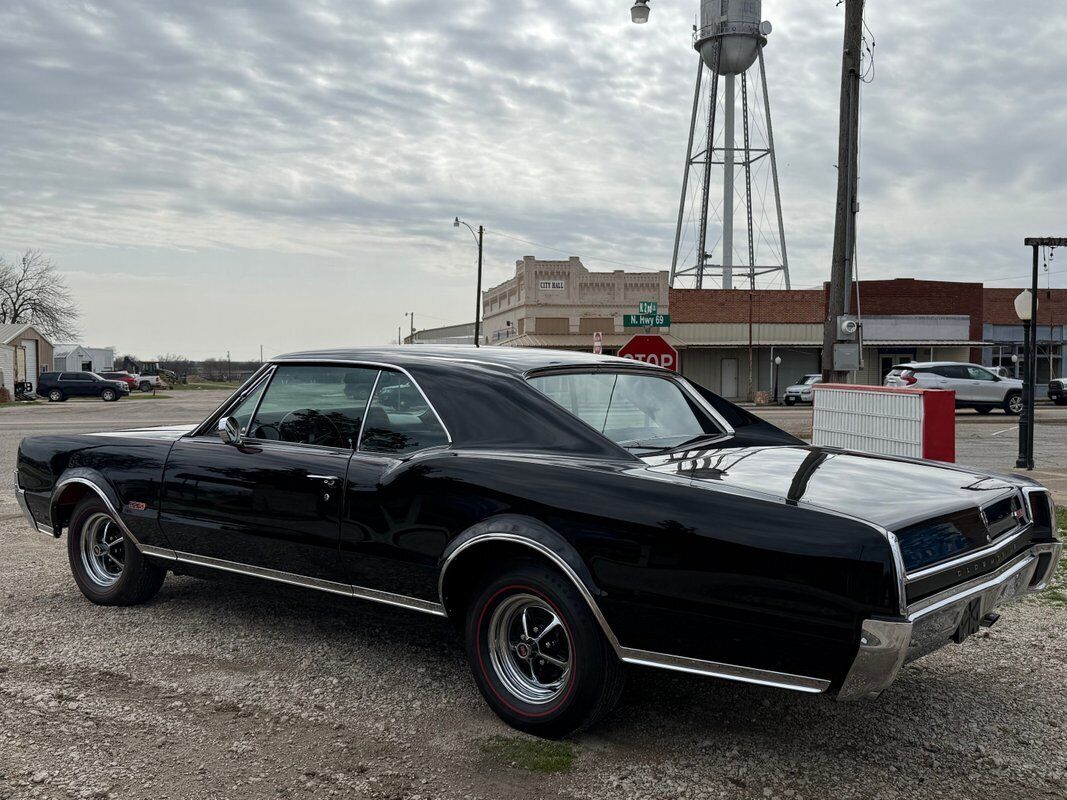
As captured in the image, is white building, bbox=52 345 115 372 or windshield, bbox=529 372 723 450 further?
white building, bbox=52 345 115 372

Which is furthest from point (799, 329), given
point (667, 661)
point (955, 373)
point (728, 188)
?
point (667, 661)

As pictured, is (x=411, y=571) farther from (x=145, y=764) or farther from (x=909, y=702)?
(x=909, y=702)

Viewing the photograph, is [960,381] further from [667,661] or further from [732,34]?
[667,661]

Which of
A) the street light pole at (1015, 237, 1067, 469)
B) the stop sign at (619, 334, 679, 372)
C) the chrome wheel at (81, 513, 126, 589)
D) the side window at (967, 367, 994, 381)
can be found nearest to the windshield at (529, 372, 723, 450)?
the chrome wheel at (81, 513, 126, 589)

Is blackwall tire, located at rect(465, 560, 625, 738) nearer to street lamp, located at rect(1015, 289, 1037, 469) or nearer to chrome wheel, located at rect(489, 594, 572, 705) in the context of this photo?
chrome wheel, located at rect(489, 594, 572, 705)

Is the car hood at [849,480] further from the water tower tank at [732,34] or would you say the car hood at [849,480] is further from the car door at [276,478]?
the water tower tank at [732,34]

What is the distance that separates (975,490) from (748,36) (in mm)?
47848

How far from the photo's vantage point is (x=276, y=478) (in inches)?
174

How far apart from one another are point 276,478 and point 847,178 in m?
11.0

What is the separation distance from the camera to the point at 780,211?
51.8 m

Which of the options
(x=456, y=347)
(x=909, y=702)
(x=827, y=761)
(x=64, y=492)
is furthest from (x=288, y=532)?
(x=909, y=702)

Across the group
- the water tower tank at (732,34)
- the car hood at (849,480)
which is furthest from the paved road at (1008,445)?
the water tower tank at (732,34)

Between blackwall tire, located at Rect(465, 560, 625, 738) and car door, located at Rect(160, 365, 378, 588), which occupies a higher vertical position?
car door, located at Rect(160, 365, 378, 588)

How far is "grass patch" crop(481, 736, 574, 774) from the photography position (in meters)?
3.38
